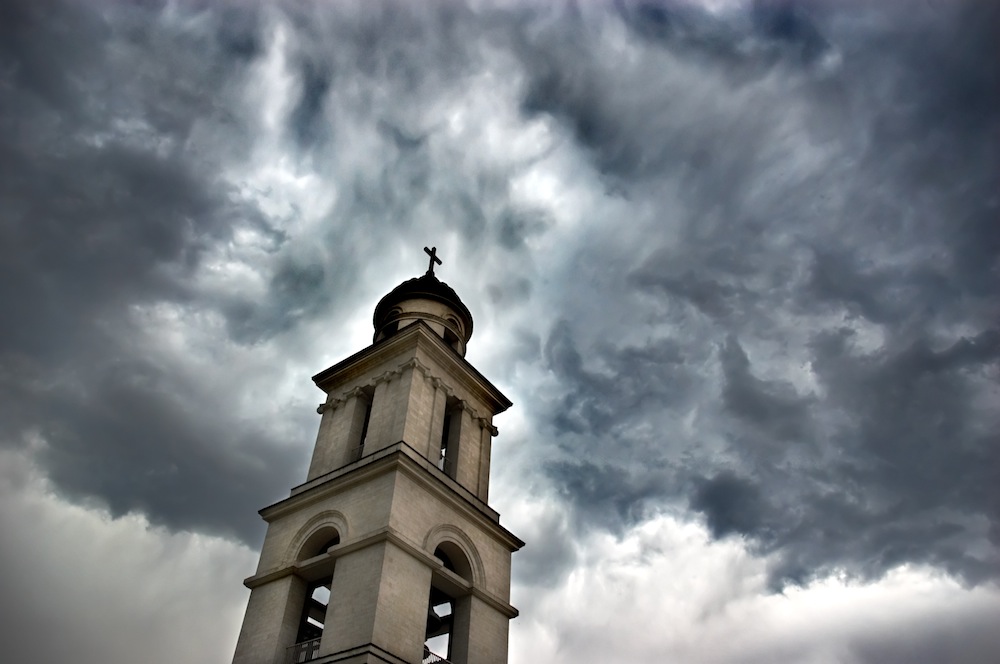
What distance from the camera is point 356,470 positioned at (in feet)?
82.3

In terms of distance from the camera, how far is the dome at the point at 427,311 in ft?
111

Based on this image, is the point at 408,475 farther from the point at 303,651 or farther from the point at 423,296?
the point at 423,296

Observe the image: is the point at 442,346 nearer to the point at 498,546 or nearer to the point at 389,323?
the point at 389,323

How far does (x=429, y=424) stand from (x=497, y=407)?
Result: 529 centimetres

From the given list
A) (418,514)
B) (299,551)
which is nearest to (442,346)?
(418,514)

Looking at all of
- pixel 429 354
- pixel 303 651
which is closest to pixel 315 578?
pixel 303 651

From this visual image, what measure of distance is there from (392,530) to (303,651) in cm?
487

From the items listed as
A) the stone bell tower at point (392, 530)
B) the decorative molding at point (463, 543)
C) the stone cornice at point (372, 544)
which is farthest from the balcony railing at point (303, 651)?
the decorative molding at point (463, 543)

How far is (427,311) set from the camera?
112 ft

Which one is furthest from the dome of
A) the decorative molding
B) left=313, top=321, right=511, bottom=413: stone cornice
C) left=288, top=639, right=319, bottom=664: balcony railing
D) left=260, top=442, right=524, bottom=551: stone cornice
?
left=288, top=639, right=319, bottom=664: balcony railing

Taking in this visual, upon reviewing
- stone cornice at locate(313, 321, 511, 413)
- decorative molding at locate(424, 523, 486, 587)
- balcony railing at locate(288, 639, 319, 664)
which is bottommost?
balcony railing at locate(288, 639, 319, 664)

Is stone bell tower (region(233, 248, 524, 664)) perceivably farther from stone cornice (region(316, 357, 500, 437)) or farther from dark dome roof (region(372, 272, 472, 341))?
dark dome roof (region(372, 272, 472, 341))

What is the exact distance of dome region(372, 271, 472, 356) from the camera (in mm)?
33906

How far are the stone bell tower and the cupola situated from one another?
3359mm
